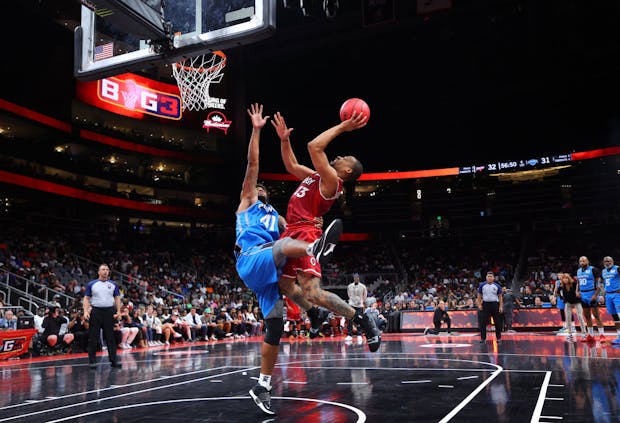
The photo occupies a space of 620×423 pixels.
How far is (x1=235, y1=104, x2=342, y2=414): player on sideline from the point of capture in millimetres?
4171

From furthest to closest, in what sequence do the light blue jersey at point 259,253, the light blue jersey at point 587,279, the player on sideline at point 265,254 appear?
the light blue jersey at point 587,279, the light blue jersey at point 259,253, the player on sideline at point 265,254

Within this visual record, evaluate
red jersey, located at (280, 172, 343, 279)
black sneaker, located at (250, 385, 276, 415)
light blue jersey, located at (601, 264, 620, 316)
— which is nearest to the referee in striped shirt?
light blue jersey, located at (601, 264, 620, 316)

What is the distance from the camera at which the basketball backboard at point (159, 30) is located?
227 inches

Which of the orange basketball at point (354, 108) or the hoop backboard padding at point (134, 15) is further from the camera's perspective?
the hoop backboard padding at point (134, 15)

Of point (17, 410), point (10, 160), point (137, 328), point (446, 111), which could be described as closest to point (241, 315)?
point (137, 328)

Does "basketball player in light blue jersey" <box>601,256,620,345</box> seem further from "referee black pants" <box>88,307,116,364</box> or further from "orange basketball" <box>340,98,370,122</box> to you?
"referee black pants" <box>88,307,116,364</box>

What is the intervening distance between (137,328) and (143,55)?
9.76m

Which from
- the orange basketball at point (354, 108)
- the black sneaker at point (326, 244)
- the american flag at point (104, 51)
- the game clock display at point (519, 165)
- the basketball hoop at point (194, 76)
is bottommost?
the black sneaker at point (326, 244)

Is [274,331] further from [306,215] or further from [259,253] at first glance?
[306,215]

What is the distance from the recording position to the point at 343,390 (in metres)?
5.26

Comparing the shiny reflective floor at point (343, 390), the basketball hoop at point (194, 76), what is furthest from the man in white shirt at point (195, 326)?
the shiny reflective floor at point (343, 390)

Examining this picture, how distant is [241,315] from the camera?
1916 centimetres

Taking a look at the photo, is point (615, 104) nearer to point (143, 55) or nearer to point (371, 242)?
point (371, 242)

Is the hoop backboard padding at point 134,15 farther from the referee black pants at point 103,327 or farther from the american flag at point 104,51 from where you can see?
the referee black pants at point 103,327
